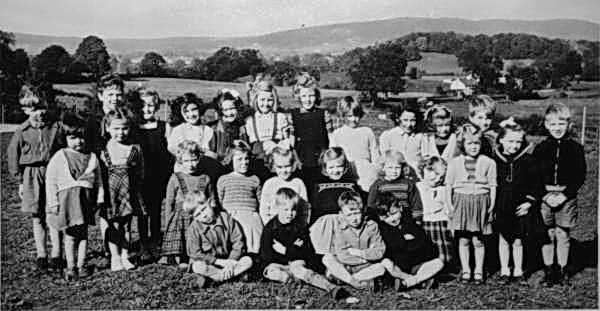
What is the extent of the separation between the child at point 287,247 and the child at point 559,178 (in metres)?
2.03

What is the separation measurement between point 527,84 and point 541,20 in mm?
672

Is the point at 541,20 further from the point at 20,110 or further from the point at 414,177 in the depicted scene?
the point at 20,110

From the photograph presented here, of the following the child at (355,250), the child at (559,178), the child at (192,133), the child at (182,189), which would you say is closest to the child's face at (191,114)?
the child at (192,133)

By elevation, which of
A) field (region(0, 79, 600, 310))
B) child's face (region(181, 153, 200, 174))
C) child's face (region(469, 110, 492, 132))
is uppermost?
child's face (region(469, 110, 492, 132))

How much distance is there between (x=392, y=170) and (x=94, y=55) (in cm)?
314

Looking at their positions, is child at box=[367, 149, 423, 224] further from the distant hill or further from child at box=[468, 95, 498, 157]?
the distant hill

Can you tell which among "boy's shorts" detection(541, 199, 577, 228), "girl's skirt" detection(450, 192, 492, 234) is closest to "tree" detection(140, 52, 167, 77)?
"girl's skirt" detection(450, 192, 492, 234)

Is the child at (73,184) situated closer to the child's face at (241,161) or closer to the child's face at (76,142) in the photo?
the child's face at (76,142)

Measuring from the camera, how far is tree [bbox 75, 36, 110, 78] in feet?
21.2

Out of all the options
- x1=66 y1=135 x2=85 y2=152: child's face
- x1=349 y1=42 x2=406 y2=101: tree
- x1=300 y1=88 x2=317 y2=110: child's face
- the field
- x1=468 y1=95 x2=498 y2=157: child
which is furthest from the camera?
x1=349 y1=42 x2=406 y2=101: tree

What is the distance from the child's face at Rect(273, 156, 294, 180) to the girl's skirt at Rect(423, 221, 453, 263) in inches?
52.7

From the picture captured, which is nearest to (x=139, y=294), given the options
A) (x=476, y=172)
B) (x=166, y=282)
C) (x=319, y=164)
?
(x=166, y=282)

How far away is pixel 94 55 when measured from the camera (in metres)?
6.52

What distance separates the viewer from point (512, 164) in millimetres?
6023
